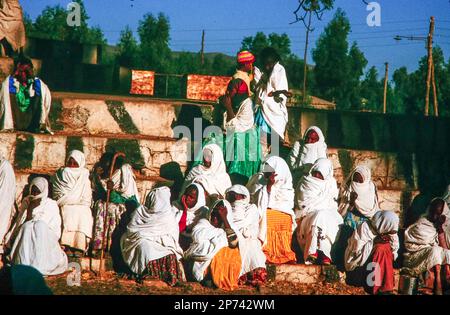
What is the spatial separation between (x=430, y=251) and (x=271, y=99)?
2865mm

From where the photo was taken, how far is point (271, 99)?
36.9 feet

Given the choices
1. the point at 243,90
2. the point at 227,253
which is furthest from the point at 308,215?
the point at 243,90

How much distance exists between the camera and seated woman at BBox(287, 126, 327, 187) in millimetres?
10880

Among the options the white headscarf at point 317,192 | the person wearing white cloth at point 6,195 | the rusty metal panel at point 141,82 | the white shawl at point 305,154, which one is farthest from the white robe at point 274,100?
the rusty metal panel at point 141,82

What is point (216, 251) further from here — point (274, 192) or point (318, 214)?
point (318, 214)

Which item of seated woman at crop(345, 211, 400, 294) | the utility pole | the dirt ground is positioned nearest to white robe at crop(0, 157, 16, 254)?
the dirt ground

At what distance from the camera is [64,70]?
1619cm

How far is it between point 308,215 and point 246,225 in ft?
3.09

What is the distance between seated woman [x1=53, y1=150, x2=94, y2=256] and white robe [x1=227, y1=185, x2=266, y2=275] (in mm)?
1648

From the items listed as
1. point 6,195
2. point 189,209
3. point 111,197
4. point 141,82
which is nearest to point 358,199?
point 189,209

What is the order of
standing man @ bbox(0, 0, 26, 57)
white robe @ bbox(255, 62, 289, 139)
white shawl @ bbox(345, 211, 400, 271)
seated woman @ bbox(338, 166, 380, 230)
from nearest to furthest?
1. white shawl @ bbox(345, 211, 400, 271)
2. seated woman @ bbox(338, 166, 380, 230)
3. white robe @ bbox(255, 62, 289, 139)
4. standing man @ bbox(0, 0, 26, 57)

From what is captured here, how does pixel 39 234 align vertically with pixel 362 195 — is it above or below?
below

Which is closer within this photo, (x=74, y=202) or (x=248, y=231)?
(x=248, y=231)

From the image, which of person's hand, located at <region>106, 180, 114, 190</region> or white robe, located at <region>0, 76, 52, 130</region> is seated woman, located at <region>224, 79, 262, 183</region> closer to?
person's hand, located at <region>106, 180, 114, 190</region>
